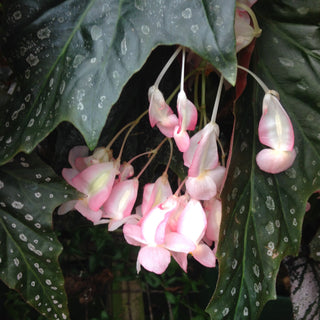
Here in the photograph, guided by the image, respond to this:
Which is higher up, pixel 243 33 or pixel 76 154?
pixel 243 33

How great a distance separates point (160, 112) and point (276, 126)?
136mm

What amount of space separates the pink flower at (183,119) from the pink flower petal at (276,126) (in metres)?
0.08

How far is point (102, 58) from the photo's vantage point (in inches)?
17.9

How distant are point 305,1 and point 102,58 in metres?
0.27

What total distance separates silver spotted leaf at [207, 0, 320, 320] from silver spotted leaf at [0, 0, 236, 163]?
6.4 inches

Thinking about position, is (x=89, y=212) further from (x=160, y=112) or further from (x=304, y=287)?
A: (x=304, y=287)

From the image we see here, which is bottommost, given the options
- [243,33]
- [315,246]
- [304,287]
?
[304,287]

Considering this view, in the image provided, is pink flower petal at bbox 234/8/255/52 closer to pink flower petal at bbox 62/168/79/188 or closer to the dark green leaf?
pink flower petal at bbox 62/168/79/188

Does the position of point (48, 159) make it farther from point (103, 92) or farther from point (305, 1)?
point (305, 1)

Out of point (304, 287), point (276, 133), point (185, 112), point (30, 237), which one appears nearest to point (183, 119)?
point (185, 112)

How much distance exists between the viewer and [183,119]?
1.58ft

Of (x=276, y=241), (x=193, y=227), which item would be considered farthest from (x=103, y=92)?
(x=276, y=241)

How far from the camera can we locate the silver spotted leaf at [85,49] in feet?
1.38

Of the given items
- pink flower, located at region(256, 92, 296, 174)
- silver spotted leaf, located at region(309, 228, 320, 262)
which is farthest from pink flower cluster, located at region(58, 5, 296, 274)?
silver spotted leaf, located at region(309, 228, 320, 262)
